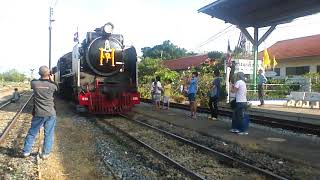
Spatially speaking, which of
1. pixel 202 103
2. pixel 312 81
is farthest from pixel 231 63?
pixel 312 81

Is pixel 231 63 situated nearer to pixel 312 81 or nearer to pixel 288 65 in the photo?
pixel 312 81

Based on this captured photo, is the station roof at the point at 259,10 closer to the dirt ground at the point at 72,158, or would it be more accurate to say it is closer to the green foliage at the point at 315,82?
the green foliage at the point at 315,82

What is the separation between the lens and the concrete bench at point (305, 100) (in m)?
20.6

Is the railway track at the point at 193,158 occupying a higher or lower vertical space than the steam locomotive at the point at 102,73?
lower

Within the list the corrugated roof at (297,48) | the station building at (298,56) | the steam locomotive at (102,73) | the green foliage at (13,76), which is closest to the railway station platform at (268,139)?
the steam locomotive at (102,73)

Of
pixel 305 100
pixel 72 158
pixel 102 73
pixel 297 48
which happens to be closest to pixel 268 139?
pixel 72 158

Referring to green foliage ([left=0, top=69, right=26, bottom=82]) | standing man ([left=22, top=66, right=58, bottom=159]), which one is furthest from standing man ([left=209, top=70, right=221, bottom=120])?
green foliage ([left=0, top=69, right=26, bottom=82])

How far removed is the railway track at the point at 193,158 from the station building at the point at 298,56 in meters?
26.3

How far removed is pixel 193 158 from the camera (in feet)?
28.6

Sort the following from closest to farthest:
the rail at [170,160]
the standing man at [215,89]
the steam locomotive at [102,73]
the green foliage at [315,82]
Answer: the rail at [170,160] → the standing man at [215,89] → the steam locomotive at [102,73] → the green foliage at [315,82]

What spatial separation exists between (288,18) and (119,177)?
15.5m

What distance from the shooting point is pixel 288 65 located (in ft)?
129

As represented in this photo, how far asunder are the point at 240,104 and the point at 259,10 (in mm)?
9950

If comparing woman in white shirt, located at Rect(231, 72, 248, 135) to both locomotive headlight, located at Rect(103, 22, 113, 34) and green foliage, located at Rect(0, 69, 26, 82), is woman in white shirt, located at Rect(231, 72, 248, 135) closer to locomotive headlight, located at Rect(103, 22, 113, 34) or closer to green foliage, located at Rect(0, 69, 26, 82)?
locomotive headlight, located at Rect(103, 22, 113, 34)
